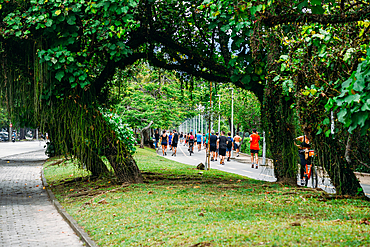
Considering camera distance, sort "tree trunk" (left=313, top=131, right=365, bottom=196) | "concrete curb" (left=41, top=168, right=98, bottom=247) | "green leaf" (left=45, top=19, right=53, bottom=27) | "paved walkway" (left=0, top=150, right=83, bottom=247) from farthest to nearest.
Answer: "green leaf" (left=45, top=19, right=53, bottom=27)
"tree trunk" (left=313, top=131, right=365, bottom=196)
"paved walkway" (left=0, top=150, right=83, bottom=247)
"concrete curb" (left=41, top=168, right=98, bottom=247)

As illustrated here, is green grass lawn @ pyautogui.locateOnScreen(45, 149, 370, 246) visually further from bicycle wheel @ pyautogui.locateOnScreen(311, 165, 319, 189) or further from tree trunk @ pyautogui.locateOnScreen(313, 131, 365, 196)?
bicycle wheel @ pyautogui.locateOnScreen(311, 165, 319, 189)

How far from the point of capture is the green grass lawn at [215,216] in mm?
4852

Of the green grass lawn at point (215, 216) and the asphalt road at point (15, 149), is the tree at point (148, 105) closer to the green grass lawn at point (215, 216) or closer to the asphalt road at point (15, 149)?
the asphalt road at point (15, 149)

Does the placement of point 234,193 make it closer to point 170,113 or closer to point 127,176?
point 127,176

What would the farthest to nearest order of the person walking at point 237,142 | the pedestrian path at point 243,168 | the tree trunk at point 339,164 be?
the person walking at point 237,142 → the pedestrian path at point 243,168 → the tree trunk at point 339,164

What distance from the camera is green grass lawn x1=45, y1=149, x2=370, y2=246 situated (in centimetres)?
485

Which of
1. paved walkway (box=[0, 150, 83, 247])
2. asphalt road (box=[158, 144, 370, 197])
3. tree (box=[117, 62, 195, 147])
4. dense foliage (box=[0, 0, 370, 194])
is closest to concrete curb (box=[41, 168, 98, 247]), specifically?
paved walkway (box=[0, 150, 83, 247])

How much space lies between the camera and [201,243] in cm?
477

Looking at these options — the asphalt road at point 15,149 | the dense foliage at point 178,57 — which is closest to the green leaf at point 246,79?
the dense foliage at point 178,57

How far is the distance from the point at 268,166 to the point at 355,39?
4.73 meters

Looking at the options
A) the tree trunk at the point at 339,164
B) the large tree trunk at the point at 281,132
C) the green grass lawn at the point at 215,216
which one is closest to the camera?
the green grass lawn at the point at 215,216

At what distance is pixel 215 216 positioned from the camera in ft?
21.0

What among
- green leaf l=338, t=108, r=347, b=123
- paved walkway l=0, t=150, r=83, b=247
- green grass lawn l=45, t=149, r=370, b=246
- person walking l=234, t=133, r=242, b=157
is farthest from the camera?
person walking l=234, t=133, r=242, b=157

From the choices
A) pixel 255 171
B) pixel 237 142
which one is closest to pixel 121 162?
pixel 255 171
